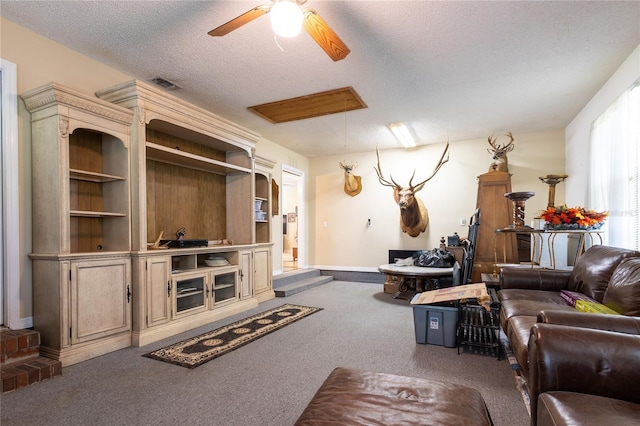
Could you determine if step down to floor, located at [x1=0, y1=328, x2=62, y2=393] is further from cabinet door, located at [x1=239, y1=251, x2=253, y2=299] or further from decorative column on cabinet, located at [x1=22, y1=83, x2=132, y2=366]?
cabinet door, located at [x1=239, y1=251, x2=253, y2=299]

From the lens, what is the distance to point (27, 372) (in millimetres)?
2285

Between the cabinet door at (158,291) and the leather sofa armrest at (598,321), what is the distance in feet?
10.6

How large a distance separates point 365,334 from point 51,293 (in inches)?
113

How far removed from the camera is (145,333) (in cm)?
311

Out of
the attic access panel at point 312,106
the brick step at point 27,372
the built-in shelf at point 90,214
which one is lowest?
the brick step at point 27,372

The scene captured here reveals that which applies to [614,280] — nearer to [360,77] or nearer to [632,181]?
[632,181]

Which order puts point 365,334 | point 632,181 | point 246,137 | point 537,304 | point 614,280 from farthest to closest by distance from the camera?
point 246,137 < point 365,334 < point 632,181 < point 537,304 < point 614,280

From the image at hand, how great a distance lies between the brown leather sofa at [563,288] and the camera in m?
1.98

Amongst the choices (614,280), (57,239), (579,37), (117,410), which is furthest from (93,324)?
(579,37)

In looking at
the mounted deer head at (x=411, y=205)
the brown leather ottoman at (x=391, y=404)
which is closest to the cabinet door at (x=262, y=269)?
the mounted deer head at (x=411, y=205)

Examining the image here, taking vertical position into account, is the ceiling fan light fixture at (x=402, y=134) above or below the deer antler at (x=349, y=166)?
above

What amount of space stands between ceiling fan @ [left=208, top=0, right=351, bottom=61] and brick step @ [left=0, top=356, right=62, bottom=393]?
275 cm

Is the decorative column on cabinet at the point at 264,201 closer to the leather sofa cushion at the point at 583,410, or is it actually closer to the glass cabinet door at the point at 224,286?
the glass cabinet door at the point at 224,286

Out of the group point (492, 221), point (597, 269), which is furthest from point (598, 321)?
point (492, 221)
